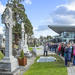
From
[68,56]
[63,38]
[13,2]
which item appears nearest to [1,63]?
[68,56]

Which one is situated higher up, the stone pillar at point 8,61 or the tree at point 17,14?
the tree at point 17,14

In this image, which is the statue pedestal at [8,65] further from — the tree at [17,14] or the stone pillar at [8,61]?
the tree at [17,14]

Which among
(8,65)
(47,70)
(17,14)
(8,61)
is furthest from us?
(17,14)

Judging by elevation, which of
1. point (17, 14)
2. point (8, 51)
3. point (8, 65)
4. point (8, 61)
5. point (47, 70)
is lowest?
point (47, 70)

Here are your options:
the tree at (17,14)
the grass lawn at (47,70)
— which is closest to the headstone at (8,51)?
the grass lawn at (47,70)

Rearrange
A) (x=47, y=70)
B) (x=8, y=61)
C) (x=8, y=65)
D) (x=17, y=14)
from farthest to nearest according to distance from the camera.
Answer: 1. (x=17, y=14)
2. (x=47, y=70)
3. (x=8, y=61)
4. (x=8, y=65)

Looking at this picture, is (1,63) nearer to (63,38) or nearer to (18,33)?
(18,33)

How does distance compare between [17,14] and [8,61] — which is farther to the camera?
[17,14]

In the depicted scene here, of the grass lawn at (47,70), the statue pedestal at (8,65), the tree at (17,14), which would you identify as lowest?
the grass lawn at (47,70)

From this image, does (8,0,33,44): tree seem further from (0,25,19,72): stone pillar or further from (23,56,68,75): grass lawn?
(0,25,19,72): stone pillar

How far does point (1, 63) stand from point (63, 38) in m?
62.7

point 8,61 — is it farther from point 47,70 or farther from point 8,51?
point 47,70

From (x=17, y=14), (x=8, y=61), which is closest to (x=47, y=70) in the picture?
(x=8, y=61)

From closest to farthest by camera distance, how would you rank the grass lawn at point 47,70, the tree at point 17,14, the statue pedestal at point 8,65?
the statue pedestal at point 8,65
the grass lawn at point 47,70
the tree at point 17,14
